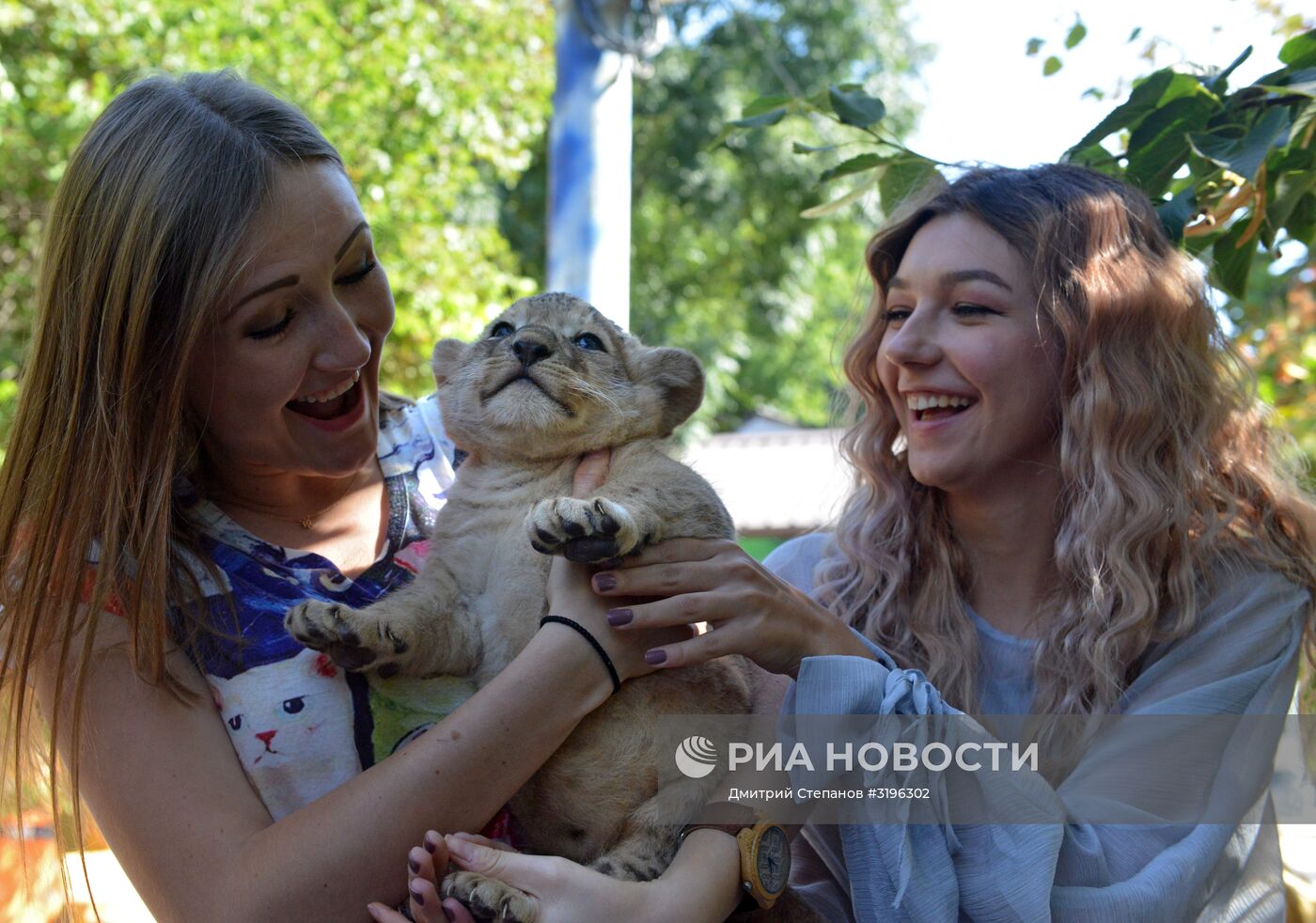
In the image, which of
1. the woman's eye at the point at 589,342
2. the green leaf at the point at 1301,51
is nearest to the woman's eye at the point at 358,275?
the woman's eye at the point at 589,342

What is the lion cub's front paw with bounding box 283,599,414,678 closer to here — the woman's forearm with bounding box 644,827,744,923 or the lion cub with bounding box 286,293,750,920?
the lion cub with bounding box 286,293,750,920

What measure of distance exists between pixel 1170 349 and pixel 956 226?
0.74 meters

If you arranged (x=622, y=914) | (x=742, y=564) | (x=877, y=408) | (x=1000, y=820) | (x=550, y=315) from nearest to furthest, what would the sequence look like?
(x=622, y=914)
(x=1000, y=820)
(x=742, y=564)
(x=550, y=315)
(x=877, y=408)

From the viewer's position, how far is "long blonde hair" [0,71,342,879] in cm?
268

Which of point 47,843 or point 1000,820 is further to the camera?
point 47,843

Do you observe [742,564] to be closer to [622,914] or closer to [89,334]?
[622,914]

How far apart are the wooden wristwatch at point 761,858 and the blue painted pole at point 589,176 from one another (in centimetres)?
318

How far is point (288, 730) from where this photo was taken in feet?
9.04

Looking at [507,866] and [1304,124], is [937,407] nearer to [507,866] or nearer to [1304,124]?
[1304,124]

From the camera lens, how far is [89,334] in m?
2.83

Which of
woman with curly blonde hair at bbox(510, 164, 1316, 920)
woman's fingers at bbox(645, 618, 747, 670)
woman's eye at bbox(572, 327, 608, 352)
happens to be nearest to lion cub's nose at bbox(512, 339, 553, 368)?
woman's eye at bbox(572, 327, 608, 352)

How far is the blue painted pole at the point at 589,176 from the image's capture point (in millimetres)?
5609

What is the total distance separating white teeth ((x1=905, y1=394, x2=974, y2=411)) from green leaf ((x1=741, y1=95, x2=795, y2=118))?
1.13m

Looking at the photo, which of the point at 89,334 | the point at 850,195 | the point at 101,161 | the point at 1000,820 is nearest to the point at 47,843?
the point at 89,334
